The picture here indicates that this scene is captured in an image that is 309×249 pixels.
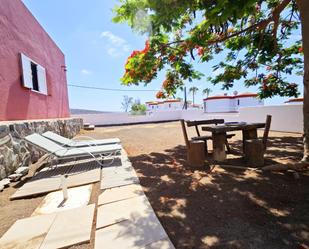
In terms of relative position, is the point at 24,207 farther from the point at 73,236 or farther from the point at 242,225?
the point at 242,225

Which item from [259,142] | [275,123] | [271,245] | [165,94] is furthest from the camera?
[275,123]

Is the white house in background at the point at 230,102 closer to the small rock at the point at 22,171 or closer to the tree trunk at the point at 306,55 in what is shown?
the tree trunk at the point at 306,55

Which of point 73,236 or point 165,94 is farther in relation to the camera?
point 165,94

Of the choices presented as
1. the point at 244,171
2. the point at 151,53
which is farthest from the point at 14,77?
the point at 244,171

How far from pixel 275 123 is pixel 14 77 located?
12.3 m

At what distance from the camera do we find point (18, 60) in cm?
625

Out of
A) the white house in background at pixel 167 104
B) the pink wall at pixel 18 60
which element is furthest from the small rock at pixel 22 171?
the white house in background at pixel 167 104

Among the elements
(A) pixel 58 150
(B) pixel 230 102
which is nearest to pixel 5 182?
(A) pixel 58 150

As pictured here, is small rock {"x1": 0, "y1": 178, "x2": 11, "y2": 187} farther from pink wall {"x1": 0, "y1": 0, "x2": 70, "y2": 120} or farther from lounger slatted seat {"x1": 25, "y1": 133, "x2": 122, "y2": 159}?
pink wall {"x1": 0, "y1": 0, "x2": 70, "y2": 120}

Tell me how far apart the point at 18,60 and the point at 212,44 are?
21.6ft

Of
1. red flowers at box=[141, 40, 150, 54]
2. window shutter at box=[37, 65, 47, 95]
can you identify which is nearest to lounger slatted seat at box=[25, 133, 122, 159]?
red flowers at box=[141, 40, 150, 54]

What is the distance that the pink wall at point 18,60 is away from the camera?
5.47 metres

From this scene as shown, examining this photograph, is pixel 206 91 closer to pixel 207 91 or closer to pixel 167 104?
pixel 207 91

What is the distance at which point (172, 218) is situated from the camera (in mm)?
2434
